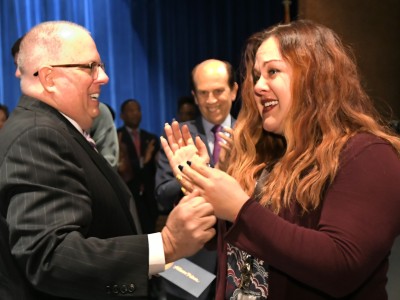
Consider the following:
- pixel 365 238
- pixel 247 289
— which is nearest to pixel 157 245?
pixel 247 289

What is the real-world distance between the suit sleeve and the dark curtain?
4417 millimetres

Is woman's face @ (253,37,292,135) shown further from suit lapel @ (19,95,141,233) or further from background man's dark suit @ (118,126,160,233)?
background man's dark suit @ (118,126,160,233)

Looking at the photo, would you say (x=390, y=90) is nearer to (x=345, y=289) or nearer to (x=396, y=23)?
(x=396, y=23)

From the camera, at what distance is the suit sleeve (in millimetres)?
1408

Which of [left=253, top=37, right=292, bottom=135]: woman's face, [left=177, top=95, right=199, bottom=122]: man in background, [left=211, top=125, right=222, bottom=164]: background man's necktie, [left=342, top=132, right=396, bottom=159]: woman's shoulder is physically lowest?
[left=177, top=95, right=199, bottom=122]: man in background

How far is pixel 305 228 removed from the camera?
4.59 ft

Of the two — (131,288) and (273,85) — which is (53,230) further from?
(273,85)

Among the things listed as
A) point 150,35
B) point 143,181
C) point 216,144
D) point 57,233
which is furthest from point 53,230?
point 150,35

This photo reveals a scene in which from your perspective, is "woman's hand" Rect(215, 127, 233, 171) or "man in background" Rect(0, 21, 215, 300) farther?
"woman's hand" Rect(215, 127, 233, 171)

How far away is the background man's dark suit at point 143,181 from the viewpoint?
513cm

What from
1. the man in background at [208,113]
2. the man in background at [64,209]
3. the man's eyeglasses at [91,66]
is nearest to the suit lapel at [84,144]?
the man in background at [64,209]

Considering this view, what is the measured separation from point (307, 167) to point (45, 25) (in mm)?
939

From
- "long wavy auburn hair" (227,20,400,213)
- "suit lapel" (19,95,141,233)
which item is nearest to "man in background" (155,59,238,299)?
"suit lapel" (19,95,141,233)

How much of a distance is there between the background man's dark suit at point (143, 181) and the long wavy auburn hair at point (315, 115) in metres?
3.54
